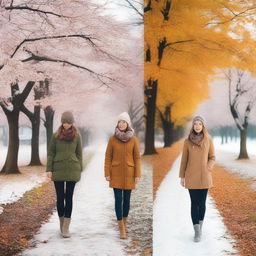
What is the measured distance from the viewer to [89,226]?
345 centimetres

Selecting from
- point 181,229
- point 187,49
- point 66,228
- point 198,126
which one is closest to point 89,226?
point 66,228

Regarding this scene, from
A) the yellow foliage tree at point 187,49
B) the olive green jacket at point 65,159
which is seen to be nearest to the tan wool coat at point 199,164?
the yellow foliage tree at point 187,49

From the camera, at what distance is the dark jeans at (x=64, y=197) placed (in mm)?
3287

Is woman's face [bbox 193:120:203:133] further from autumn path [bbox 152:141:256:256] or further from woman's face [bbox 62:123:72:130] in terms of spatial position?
woman's face [bbox 62:123:72:130]

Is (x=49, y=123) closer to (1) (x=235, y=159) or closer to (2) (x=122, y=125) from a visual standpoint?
(2) (x=122, y=125)

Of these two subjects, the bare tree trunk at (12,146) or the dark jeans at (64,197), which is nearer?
the dark jeans at (64,197)

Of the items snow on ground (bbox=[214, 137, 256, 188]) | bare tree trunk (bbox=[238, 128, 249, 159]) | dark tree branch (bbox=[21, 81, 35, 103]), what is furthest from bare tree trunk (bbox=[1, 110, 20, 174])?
bare tree trunk (bbox=[238, 128, 249, 159])

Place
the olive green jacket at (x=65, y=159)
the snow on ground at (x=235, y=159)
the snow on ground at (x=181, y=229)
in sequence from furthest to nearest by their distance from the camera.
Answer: the snow on ground at (x=235, y=159) → the snow on ground at (x=181, y=229) → the olive green jacket at (x=65, y=159)

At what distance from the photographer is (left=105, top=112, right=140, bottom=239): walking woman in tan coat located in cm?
331

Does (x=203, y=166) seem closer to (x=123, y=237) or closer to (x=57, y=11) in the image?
(x=123, y=237)

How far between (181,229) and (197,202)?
0.31 metres

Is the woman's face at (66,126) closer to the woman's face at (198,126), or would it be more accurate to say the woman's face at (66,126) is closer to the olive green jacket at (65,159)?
the olive green jacket at (65,159)

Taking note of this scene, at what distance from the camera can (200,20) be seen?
152 inches

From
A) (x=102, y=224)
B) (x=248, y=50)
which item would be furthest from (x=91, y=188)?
(x=248, y=50)
